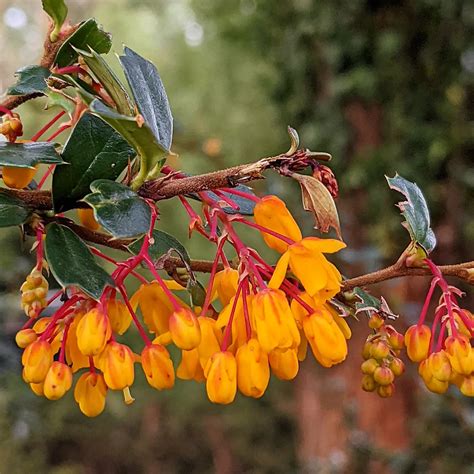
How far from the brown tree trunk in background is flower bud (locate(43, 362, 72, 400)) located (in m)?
1.68

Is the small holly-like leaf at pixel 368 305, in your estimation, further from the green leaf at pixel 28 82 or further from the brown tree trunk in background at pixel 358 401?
the brown tree trunk in background at pixel 358 401

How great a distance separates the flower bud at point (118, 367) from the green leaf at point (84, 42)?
224mm

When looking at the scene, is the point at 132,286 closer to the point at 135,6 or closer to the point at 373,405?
the point at 373,405

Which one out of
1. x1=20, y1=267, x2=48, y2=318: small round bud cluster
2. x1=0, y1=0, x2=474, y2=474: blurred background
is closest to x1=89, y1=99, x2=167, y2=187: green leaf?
x1=20, y1=267, x2=48, y2=318: small round bud cluster

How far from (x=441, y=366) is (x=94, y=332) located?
23 centimetres

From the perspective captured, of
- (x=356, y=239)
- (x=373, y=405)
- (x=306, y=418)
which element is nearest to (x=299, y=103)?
(x=356, y=239)

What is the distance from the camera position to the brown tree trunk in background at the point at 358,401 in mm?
2258

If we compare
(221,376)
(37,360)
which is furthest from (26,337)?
(221,376)

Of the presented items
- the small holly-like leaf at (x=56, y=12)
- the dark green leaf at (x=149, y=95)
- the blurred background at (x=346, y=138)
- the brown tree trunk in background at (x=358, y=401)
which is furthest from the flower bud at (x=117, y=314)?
the brown tree trunk in background at (x=358, y=401)

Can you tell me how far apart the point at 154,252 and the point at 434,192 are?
1804 millimetres

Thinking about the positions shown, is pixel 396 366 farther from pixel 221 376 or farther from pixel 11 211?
pixel 11 211

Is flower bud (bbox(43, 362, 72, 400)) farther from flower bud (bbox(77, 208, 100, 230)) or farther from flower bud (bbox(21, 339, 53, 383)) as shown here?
flower bud (bbox(77, 208, 100, 230))

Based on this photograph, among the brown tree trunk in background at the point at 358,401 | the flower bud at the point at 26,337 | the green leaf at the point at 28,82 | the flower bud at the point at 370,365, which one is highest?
the green leaf at the point at 28,82

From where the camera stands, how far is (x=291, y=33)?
2.32 m
